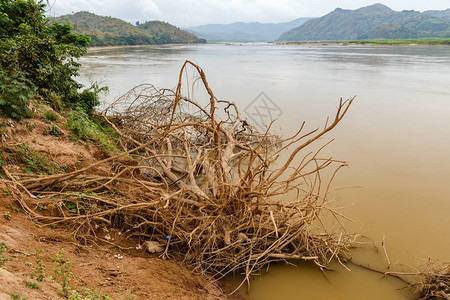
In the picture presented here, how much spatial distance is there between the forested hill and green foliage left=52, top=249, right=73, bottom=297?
50.2m

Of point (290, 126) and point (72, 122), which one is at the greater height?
point (72, 122)

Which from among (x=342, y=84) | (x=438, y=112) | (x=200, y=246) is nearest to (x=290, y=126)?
(x=438, y=112)

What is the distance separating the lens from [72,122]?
566 centimetres

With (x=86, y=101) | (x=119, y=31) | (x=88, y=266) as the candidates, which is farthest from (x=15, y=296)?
(x=119, y=31)

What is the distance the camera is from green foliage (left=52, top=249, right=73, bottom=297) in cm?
215

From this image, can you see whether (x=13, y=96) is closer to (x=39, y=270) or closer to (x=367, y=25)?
(x=39, y=270)

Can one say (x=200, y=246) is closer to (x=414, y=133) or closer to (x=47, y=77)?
(x=47, y=77)

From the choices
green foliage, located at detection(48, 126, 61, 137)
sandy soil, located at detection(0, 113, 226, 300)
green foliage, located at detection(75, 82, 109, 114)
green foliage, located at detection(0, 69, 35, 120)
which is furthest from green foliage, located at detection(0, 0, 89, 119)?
sandy soil, located at detection(0, 113, 226, 300)

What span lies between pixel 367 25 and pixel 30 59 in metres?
187

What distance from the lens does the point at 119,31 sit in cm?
7350

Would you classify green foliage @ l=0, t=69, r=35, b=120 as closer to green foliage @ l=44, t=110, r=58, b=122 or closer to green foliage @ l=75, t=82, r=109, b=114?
green foliage @ l=44, t=110, r=58, b=122

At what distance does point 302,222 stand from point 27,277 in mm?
2670

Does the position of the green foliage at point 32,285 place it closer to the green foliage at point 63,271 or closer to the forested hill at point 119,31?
the green foliage at point 63,271

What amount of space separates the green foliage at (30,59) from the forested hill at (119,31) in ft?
141
